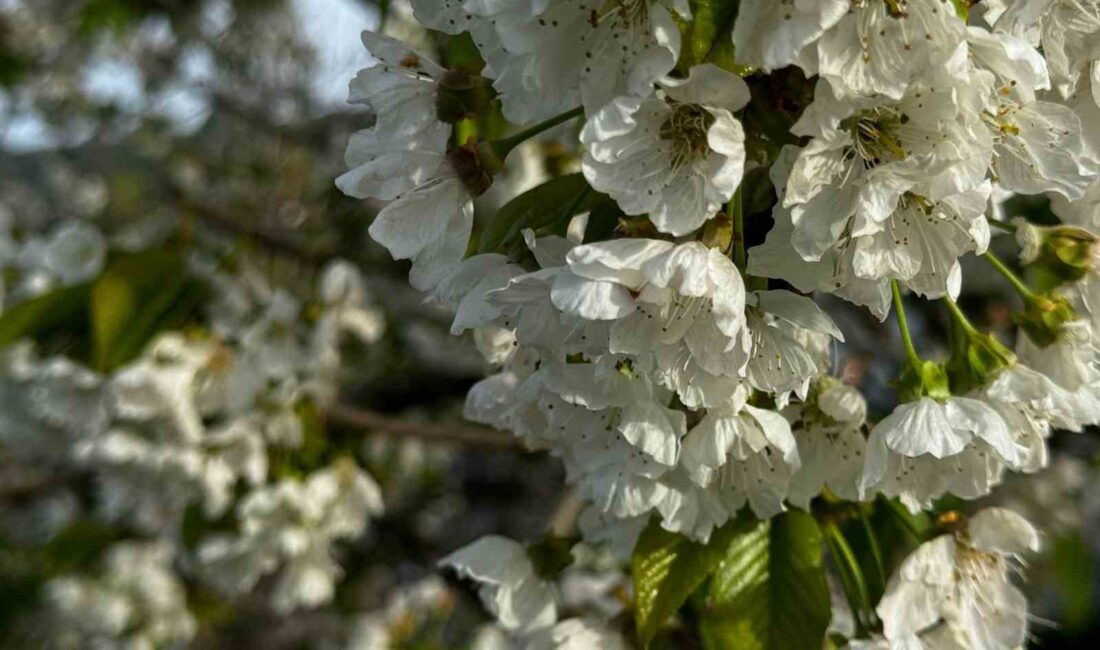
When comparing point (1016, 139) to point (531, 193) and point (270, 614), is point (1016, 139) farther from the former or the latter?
point (270, 614)

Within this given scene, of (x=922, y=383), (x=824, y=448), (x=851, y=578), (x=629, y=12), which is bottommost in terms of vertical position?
(x=851, y=578)

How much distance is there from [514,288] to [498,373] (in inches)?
16.0

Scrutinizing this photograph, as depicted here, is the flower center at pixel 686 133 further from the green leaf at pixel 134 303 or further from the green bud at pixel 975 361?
the green leaf at pixel 134 303

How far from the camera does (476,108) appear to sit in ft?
3.13

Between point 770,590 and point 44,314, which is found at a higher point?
point 770,590

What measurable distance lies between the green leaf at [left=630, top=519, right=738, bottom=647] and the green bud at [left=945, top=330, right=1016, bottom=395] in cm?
31

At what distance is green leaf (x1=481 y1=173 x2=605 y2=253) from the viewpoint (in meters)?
0.97

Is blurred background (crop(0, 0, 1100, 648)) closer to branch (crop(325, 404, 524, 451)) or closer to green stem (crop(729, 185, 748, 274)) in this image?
branch (crop(325, 404, 524, 451))

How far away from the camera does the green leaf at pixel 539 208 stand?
966 millimetres

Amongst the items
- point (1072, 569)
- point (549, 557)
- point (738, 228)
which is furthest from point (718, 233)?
point (1072, 569)

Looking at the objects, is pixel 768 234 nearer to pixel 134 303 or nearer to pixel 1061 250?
pixel 1061 250

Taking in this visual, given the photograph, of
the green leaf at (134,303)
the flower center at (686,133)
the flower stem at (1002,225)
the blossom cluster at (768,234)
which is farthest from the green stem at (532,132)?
the green leaf at (134,303)

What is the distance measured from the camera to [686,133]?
835mm

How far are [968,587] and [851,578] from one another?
0.13m
